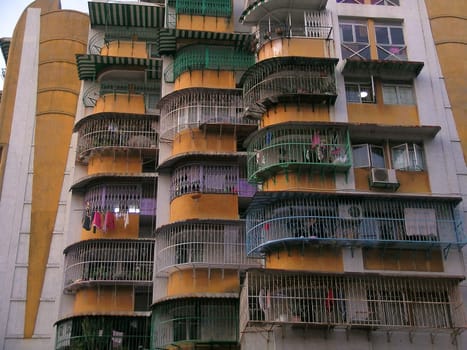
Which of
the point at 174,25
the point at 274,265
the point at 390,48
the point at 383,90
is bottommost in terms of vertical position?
the point at 274,265

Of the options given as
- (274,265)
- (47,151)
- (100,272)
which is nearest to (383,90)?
(274,265)

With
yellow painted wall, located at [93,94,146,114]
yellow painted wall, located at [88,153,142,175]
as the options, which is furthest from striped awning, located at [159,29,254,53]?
yellow painted wall, located at [88,153,142,175]

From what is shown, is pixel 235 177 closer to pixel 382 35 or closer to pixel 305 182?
pixel 305 182

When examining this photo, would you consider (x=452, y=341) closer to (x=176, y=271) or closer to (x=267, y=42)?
(x=176, y=271)

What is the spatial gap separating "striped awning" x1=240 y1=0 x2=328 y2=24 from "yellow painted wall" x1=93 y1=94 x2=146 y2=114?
6.65m

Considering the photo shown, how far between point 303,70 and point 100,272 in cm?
1096

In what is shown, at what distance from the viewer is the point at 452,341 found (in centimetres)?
→ 1795

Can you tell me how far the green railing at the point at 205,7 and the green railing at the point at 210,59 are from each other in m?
1.92

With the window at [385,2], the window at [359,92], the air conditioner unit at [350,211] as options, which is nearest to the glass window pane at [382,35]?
the window at [385,2]

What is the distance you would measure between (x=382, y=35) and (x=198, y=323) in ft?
41.2

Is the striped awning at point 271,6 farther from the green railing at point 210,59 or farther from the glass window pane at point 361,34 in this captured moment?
the green railing at point 210,59

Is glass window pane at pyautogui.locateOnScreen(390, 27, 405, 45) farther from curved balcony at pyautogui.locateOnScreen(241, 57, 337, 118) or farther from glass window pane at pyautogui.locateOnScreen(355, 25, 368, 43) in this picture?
curved balcony at pyautogui.locateOnScreen(241, 57, 337, 118)

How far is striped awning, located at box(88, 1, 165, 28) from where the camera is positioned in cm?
2920

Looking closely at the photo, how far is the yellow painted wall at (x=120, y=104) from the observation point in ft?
91.2
